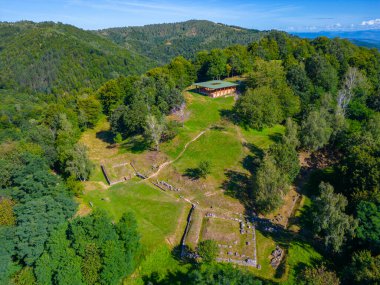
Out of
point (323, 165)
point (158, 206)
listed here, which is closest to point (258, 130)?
point (323, 165)

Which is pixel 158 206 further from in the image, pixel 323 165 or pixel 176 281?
pixel 323 165

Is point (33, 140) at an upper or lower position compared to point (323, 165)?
upper

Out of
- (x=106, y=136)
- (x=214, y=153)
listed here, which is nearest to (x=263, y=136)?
(x=214, y=153)

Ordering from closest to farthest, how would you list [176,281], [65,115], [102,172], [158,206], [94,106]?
[176,281] < [158,206] < [102,172] < [65,115] < [94,106]

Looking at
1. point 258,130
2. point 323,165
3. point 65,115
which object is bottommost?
point 323,165

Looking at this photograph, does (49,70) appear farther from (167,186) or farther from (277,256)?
(277,256)

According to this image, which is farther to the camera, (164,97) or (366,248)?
(164,97)
